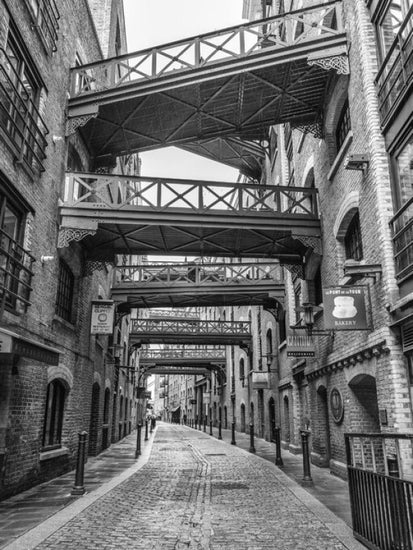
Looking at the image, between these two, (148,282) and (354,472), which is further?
(148,282)

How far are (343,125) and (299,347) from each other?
580 cm

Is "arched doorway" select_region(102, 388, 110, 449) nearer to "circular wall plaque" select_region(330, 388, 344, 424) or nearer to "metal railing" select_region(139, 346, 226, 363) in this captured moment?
"circular wall plaque" select_region(330, 388, 344, 424)

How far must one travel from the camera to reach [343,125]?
11.3 meters

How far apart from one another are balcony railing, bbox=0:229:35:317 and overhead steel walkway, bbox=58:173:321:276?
6.92 ft

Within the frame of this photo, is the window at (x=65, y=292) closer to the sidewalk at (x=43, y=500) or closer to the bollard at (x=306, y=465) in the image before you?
the sidewalk at (x=43, y=500)

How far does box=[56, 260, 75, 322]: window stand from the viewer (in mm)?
11531

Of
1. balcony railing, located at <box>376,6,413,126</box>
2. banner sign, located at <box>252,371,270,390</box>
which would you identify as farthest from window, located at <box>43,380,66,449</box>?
banner sign, located at <box>252,371,270,390</box>

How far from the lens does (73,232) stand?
10.9 metres

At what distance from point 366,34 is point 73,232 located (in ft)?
24.9

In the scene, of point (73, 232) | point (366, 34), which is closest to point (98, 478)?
point (73, 232)

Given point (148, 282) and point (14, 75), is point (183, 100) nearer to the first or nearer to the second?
point (14, 75)

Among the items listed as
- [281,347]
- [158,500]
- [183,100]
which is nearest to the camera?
[158,500]

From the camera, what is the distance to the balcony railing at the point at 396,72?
731cm

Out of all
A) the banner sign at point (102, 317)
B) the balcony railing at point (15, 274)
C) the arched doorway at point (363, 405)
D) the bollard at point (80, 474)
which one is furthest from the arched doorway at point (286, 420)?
the balcony railing at point (15, 274)
